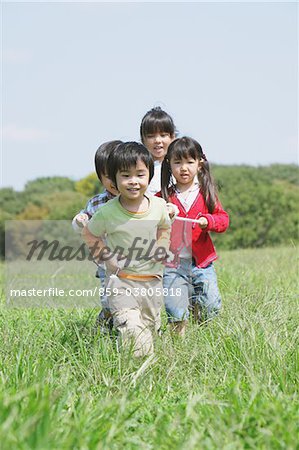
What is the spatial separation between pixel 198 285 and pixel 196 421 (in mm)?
1951

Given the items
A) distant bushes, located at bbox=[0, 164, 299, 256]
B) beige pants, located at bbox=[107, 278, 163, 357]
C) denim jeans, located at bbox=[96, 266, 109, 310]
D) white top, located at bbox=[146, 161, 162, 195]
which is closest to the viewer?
beige pants, located at bbox=[107, 278, 163, 357]

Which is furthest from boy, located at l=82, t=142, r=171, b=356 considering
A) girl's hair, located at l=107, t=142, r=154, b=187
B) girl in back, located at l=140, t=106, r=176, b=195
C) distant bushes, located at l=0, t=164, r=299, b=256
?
distant bushes, located at l=0, t=164, r=299, b=256

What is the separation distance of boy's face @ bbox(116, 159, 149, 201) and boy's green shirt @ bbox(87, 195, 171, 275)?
4.9 inches

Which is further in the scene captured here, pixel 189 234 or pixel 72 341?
pixel 189 234

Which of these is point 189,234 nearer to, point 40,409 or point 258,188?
point 40,409

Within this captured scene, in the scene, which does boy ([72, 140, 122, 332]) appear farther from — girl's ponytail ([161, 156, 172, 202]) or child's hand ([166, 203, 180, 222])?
child's hand ([166, 203, 180, 222])

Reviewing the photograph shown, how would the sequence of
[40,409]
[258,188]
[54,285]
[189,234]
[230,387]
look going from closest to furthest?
[40,409]
[230,387]
[189,234]
[54,285]
[258,188]

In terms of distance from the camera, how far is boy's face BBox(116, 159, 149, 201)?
381 cm

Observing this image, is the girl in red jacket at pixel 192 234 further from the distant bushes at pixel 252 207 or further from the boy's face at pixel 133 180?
the distant bushes at pixel 252 207

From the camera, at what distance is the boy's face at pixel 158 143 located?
182 inches

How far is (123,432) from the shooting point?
2.63 meters

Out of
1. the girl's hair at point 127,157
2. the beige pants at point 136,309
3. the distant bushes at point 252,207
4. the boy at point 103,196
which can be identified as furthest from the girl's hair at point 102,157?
the distant bushes at point 252,207

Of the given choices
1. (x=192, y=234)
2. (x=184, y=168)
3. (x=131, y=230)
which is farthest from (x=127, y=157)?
(x=192, y=234)

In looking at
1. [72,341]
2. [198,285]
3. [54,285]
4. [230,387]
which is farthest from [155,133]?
[54,285]
